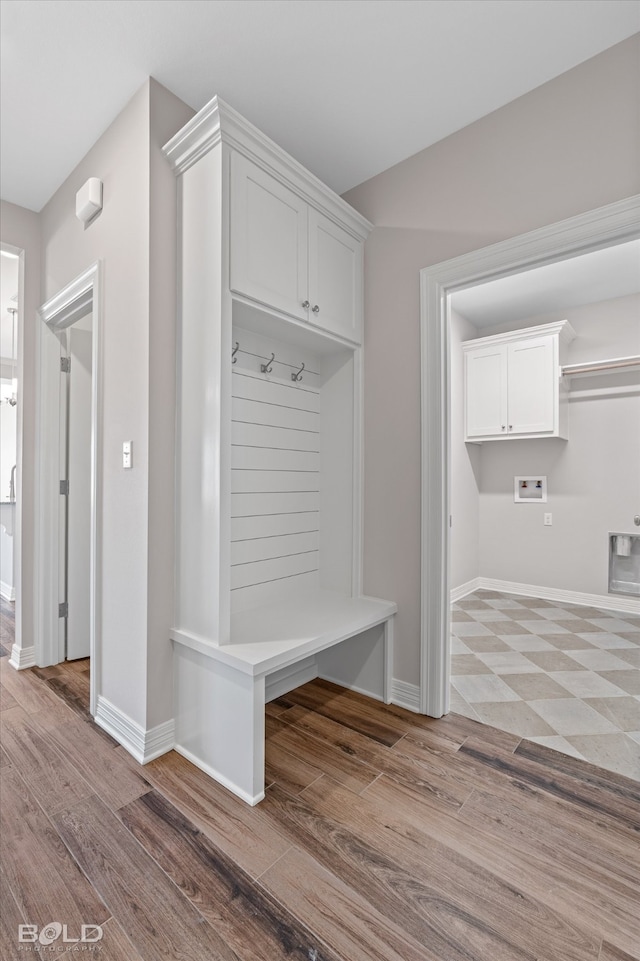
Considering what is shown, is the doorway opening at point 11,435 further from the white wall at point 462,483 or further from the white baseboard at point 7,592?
the white wall at point 462,483

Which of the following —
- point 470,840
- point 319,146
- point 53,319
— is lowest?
point 470,840

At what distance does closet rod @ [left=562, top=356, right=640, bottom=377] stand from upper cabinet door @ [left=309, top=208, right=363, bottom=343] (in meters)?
2.51

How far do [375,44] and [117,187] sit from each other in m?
1.21

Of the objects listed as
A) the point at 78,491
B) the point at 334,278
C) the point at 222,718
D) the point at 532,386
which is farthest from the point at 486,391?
the point at 222,718

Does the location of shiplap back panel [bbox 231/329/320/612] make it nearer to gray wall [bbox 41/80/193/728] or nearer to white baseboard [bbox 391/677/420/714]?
gray wall [bbox 41/80/193/728]

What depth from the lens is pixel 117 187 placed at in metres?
2.04

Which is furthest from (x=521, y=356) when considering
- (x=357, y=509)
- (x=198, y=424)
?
(x=198, y=424)

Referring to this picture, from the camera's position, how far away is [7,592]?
13.8 feet

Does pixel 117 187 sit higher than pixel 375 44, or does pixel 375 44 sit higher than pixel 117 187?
pixel 375 44

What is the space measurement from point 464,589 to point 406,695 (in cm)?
239

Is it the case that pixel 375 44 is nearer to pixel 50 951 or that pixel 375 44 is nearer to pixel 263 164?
pixel 263 164

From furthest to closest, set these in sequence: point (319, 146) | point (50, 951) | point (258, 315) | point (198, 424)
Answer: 1. point (319, 146)
2. point (258, 315)
3. point (198, 424)
4. point (50, 951)

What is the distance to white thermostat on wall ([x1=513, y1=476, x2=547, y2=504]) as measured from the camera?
434 centimetres

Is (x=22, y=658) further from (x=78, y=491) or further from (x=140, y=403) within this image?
(x=140, y=403)
